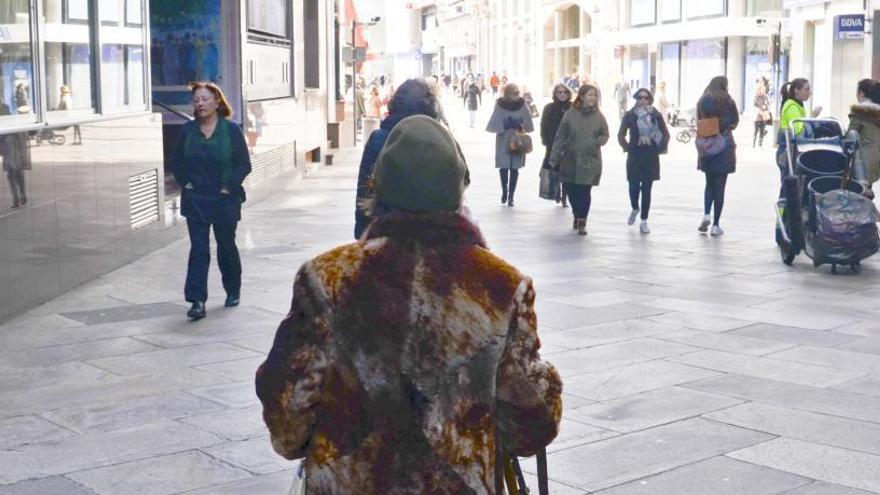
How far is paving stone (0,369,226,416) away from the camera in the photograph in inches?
260

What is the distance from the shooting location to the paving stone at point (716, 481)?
16.7ft

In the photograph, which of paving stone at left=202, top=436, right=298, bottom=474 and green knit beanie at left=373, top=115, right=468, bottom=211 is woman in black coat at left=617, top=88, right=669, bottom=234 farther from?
green knit beanie at left=373, top=115, right=468, bottom=211

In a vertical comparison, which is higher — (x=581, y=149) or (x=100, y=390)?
(x=581, y=149)

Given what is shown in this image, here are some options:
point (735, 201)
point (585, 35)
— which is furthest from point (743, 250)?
point (585, 35)

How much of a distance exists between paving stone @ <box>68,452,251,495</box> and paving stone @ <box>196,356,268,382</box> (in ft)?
5.06

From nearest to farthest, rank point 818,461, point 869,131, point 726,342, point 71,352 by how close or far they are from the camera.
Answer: point 818,461, point 71,352, point 726,342, point 869,131

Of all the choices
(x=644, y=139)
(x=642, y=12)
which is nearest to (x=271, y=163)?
(x=644, y=139)

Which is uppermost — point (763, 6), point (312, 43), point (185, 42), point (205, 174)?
point (763, 6)

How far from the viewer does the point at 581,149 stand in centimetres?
1370

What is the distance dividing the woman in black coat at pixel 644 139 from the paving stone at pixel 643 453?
776 cm

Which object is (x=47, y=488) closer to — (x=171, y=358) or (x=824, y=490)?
(x=171, y=358)

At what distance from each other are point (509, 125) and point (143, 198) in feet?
18.9

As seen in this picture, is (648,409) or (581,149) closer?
(648,409)

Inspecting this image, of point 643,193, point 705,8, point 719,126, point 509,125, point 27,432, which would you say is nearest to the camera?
point 27,432
